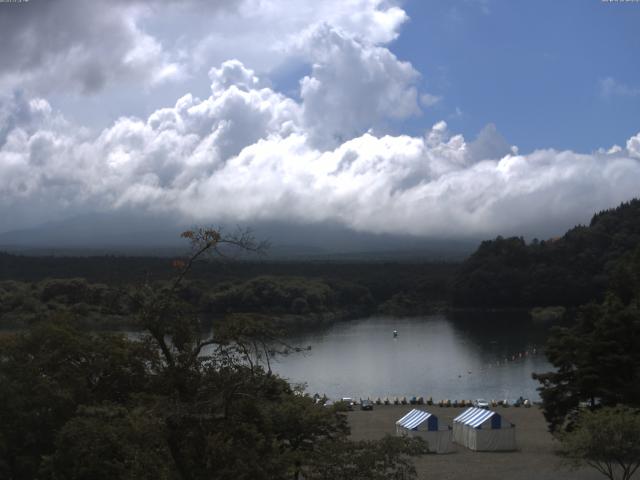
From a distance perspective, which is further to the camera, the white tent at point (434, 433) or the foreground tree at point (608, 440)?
the white tent at point (434, 433)

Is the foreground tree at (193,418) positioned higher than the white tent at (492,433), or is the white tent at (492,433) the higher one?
the foreground tree at (193,418)

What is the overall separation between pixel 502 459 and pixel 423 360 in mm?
23508

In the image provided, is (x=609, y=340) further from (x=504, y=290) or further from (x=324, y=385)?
(x=504, y=290)

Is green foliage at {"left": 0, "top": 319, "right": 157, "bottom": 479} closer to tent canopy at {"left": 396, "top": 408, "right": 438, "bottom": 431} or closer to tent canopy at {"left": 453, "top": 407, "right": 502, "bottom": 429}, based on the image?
tent canopy at {"left": 396, "top": 408, "right": 438, "bottom": 431}

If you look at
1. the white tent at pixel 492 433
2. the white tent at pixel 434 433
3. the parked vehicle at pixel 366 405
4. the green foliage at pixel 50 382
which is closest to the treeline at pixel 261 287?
the parked vehicle at pixel 366 405

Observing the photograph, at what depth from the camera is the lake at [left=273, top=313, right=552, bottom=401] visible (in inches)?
1399

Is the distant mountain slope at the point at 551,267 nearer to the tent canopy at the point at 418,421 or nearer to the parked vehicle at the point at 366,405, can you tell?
the parked vehicle at the point at 366,405

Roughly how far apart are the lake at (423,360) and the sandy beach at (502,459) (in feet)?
12.1

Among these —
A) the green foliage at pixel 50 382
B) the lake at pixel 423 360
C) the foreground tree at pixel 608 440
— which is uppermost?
the green foliage at pixel 50 382

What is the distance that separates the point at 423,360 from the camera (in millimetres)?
43875

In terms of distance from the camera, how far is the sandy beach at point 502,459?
60.2 ft

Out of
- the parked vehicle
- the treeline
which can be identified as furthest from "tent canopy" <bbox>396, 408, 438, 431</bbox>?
the treeline

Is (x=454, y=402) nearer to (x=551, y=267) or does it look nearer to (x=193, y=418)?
(x=193, y=418)

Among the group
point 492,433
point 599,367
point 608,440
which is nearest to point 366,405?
point 492,433
